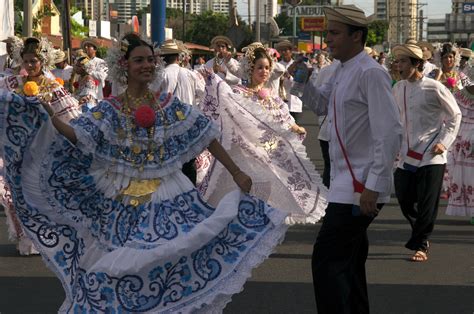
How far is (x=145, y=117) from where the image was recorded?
6582mm

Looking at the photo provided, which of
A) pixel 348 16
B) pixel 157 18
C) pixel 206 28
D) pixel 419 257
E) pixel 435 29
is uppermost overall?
pixel 348 16

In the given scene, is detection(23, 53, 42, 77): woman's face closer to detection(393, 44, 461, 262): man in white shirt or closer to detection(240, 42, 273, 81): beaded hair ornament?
detection(240, 42, 273, 81): beaded hair ornament

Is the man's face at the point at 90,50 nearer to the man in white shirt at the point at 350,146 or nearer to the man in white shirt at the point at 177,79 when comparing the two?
the man in white shirt at the point at 177,79

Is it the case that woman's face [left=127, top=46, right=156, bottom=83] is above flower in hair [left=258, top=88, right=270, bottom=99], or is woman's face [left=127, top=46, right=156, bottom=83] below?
above

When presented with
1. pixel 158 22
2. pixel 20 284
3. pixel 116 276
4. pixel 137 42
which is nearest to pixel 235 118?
pixel 158 22

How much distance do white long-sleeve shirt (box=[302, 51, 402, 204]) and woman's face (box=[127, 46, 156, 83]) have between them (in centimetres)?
109

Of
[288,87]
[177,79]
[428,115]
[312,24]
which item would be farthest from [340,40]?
[312,24]

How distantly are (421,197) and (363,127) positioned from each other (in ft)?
12.2

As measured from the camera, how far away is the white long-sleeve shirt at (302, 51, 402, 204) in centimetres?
592

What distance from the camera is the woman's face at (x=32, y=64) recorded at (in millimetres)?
9797

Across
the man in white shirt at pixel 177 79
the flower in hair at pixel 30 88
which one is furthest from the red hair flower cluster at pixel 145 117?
the man in white shirt at pixel 177 79

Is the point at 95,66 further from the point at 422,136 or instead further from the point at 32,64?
the point at 422,136

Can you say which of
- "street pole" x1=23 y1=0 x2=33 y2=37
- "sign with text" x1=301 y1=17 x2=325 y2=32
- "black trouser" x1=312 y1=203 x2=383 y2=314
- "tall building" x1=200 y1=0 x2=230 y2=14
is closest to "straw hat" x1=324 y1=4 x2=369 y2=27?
"black trouser" x1=312 y1=203 x2=383 y2=314

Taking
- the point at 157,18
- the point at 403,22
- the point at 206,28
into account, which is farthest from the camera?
the point at 403,22
